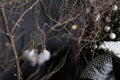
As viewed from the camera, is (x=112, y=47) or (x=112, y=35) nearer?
(x=112, y=47)

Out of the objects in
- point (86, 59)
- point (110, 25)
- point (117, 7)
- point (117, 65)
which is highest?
point (117, 7)

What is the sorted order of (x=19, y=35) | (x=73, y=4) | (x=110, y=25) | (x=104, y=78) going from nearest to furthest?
(x=104, y=78), (x=19, y=35), (x=73, y=4), (x=110, y=25)

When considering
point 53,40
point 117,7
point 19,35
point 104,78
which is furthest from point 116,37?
point 19,35

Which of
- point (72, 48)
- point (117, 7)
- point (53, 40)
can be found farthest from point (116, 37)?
point (53, 40)

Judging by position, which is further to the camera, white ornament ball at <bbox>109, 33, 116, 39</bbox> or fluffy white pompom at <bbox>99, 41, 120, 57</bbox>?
white ornament ball at <bbox>109, 33, 116, 39</bbox>

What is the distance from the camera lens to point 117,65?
1.58m

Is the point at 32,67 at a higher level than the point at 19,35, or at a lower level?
lower

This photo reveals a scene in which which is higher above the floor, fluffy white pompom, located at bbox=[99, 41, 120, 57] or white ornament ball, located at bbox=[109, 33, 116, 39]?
white ornament ball, located at bbox=[109, 33, 116, 39]

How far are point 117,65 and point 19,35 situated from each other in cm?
83

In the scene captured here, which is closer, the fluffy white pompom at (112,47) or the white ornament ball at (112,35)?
the fluffy white pompom at (112,47)

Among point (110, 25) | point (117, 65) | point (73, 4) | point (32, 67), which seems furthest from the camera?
point (110, 25)

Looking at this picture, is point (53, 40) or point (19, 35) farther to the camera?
point (53, 40)

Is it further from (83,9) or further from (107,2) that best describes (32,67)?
(107,2)

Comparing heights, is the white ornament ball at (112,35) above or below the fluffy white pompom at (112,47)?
above
